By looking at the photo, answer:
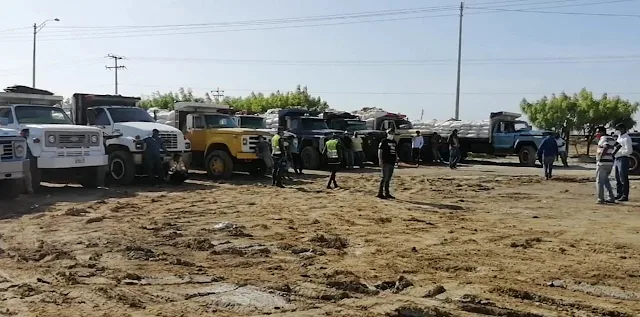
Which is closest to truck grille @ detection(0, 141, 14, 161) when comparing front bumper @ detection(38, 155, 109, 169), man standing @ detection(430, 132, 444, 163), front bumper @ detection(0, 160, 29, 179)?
front bumper @ detection(0, 160, 29, 179)

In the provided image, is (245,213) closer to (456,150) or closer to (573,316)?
(573,316)

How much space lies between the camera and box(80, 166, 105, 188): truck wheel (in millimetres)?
16312

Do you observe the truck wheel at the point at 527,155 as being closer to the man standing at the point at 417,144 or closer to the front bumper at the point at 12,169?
the man standing at the point at 417,144

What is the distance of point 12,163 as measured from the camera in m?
13.4

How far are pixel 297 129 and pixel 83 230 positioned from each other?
15.9m

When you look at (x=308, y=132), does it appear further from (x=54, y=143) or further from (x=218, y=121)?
(x=54, y=143)

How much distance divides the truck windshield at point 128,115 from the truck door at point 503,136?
1784 centimetres

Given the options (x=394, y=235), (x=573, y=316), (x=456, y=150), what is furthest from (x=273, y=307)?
(x=456, y=150)

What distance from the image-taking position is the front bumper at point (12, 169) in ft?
43.4

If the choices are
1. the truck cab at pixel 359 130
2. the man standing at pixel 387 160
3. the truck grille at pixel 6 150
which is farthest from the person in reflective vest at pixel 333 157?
the truck cab at pixel 359 130

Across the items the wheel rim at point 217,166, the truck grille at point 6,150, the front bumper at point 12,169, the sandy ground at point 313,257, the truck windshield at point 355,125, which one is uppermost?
the truck windshield at point 355,125

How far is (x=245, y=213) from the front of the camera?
11875mm

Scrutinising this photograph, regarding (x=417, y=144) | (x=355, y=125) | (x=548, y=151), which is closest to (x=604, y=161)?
(x=548, y=151)

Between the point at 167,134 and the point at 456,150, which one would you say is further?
the point at 456,150
